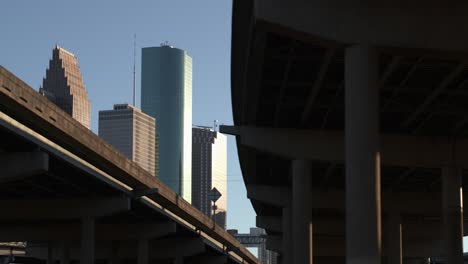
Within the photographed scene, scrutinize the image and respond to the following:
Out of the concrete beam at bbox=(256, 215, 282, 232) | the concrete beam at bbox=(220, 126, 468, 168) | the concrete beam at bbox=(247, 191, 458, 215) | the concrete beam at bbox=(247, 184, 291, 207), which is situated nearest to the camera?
the concrete beam at bbox=(220, 126, 468, 168)

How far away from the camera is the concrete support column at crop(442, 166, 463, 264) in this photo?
171ft

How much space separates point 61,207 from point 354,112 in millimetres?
45277

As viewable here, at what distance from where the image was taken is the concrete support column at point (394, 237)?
73000mm

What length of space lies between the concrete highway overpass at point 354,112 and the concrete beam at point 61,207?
9362mm

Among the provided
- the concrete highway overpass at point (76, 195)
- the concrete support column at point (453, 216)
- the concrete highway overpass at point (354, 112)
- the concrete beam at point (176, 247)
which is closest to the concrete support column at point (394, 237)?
the concrete highway overpass at point (354, 112)

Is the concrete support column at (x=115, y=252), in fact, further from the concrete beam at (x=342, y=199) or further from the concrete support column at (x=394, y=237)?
the concrete support column at (x=394, y=237)

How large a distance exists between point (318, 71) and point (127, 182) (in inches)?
1125

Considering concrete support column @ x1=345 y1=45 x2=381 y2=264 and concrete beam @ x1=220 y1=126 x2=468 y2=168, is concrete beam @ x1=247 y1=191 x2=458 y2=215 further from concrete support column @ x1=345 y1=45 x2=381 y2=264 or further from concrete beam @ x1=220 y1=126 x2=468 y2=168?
concrete support column @ x1=345 y1=45 x2=381 y2=264

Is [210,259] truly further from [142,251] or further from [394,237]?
[394,237]

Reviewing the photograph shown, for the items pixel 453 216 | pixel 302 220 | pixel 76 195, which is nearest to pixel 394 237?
pixel 453 216

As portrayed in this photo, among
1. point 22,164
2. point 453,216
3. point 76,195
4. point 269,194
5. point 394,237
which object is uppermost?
point 269,194

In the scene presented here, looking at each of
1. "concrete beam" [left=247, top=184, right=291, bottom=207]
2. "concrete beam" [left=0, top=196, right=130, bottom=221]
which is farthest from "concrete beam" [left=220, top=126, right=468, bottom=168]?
"concrete beam" [left=247, top=184, right=291, bottom=207]

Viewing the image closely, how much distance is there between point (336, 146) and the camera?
49375mm

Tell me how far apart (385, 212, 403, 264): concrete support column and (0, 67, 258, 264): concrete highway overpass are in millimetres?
16453
